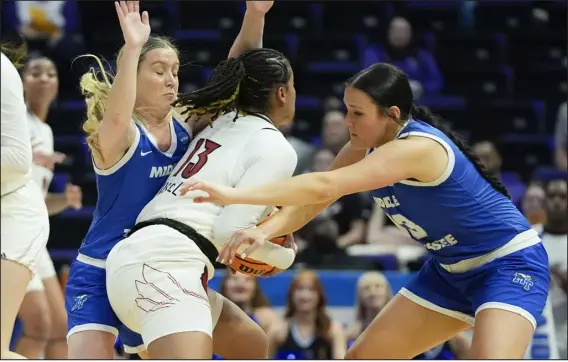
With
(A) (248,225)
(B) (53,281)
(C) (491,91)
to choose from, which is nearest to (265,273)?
(A) (248,225)

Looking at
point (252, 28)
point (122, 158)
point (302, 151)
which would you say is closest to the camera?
point (122, 158)

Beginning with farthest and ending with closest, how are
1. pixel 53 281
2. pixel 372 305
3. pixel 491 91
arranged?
pixel 491 91, pixel 372 305, pixel 53 281

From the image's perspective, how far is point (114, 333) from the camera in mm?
3848

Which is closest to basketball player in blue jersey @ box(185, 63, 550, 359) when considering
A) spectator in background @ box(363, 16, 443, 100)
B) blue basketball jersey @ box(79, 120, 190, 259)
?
blue basketball jersey @ box(79, 120, 190, 259)

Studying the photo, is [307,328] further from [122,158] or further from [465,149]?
[122,158]

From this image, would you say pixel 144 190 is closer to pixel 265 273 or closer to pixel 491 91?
pixel 265 273

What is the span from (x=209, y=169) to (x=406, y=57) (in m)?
6.17

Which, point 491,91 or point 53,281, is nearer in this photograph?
point 53,281

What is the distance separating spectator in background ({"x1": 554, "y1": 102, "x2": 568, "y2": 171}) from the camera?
866 centimetres

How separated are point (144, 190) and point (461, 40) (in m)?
6.64

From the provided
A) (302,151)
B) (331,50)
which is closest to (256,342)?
(302,151)

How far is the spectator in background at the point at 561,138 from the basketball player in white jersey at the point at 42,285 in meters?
4.66

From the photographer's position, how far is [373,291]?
641cm

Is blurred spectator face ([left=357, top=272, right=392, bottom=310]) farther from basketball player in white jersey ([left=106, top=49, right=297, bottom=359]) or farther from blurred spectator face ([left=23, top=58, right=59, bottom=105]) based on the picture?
basketball player in white jersey ([left=106, top=49, right=297, bottom=359])
